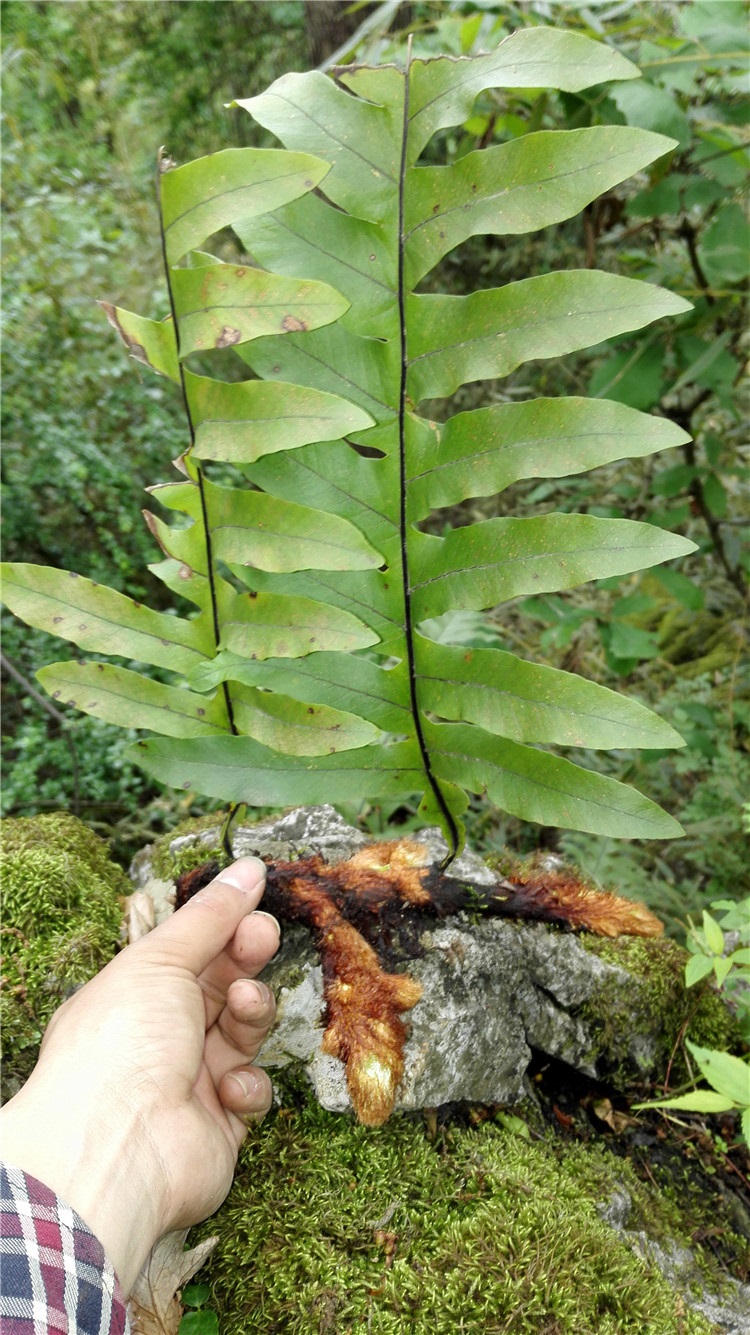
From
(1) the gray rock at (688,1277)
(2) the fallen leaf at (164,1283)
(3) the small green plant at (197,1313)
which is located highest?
(2) the fallen leaf at (164,1283)

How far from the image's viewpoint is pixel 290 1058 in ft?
4.16

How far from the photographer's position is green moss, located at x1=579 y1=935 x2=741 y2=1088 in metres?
1.46

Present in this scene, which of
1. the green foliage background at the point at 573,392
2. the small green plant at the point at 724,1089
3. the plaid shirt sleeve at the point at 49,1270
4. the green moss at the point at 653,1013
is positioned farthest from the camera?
the green foliage background at the point at 573,392

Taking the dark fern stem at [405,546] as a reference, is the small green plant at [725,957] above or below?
below

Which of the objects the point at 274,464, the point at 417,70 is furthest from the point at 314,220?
the point at 274,464

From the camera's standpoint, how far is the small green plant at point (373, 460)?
980mm

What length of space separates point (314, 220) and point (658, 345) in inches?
57.3

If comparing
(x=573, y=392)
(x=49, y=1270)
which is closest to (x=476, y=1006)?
(x=49, y=1270)

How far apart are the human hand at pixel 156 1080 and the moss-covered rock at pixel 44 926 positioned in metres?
0.17

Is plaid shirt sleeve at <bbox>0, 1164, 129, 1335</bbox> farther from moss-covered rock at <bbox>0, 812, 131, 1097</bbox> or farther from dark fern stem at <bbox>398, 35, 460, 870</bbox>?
dark fern stem at <bbox>398, 35, 460, 870</bbox>

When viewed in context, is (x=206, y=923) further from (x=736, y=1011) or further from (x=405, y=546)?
(x=736, y=1011)

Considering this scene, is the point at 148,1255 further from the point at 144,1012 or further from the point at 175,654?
the point at 175,654

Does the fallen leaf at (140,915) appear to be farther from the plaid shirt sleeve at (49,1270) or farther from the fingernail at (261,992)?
the plaid shirt sleeve at (49,1270)

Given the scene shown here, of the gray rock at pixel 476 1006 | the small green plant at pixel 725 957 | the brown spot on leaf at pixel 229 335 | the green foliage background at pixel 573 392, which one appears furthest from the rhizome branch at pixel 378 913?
the brown spot on leaf at pixel 229 335
